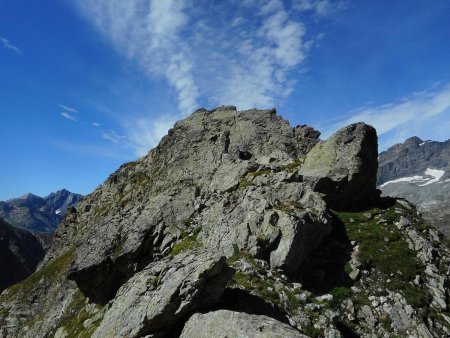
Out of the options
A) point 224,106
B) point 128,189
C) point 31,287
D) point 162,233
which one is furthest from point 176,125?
point 31,287

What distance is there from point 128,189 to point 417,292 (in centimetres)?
6120

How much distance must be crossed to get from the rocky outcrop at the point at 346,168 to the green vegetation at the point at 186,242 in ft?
47.5

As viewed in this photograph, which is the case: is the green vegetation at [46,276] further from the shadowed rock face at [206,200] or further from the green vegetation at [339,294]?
the green vegetation at [339,294]

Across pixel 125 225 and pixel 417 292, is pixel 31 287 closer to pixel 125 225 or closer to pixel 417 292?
pixel 125 225

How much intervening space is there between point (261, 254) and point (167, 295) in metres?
13.1

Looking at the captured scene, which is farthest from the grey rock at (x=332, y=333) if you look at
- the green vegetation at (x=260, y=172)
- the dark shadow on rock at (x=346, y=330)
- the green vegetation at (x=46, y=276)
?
the green vegetation at (x=46, y=276)

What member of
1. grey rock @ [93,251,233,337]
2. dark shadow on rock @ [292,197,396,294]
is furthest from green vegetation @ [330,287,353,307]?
grey rock @ [93,251,233,337]

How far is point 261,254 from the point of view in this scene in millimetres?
31984

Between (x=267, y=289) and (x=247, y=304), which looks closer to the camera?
(x=247, y=304)

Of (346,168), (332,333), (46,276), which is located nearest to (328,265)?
(332,333)

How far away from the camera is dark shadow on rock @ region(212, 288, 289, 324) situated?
22656mm

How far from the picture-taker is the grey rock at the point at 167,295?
66.6 ft

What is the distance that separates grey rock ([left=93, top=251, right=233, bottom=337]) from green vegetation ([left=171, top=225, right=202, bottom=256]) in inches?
659

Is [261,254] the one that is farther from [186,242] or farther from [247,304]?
[186,242]
